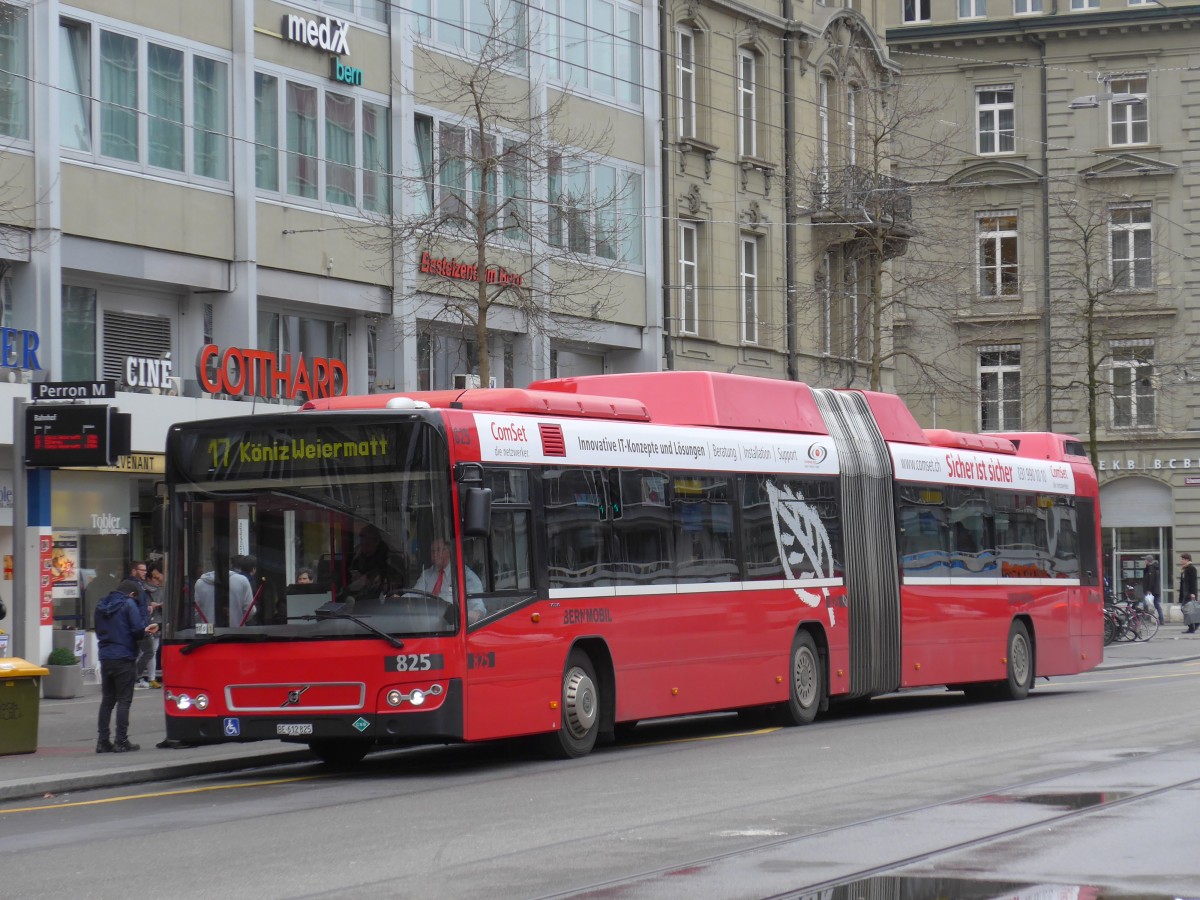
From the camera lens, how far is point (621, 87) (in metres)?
36.4

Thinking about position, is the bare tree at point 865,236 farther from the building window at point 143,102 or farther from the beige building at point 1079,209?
the building window at point 143,102

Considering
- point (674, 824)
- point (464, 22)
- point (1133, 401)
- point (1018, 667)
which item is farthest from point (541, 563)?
point (1133, 401)

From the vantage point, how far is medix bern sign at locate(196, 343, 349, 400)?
88.5ft

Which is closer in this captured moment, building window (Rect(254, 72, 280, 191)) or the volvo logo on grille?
the volvo logo on grille

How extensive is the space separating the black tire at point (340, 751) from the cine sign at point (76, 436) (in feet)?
13.7

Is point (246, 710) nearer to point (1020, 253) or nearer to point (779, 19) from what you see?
point (779, 19)

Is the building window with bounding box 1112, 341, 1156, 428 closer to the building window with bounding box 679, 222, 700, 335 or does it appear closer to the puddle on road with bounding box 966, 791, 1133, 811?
the building window with bounding box 679, 222, 700, 335

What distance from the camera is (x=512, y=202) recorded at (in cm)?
2584

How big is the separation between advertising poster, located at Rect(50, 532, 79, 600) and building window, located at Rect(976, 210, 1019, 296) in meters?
36.8

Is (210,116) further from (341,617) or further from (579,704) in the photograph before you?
(341,617)

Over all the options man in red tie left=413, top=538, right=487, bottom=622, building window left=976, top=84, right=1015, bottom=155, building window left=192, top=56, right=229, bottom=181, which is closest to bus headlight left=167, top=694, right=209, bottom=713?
man in red tie left=413, top=538, right=487, bottom=622

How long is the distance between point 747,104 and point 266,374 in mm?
15798

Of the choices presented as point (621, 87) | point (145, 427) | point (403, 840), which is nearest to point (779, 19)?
point (621, 87)

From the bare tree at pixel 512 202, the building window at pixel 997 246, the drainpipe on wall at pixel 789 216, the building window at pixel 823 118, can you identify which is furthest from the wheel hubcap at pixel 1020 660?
the building window at pixel 997 246
